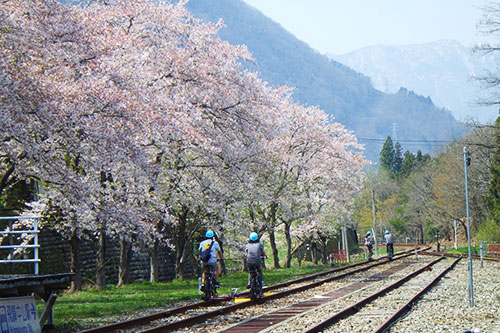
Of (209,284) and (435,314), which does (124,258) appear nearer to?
(209,284)

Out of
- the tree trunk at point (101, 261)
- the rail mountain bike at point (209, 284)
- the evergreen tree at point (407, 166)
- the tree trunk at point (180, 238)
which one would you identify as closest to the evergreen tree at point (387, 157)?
the evergreen tree at point (407, 166)

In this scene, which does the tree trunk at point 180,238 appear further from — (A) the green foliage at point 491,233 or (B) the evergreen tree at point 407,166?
(B) the evergreen tree at point 407,166

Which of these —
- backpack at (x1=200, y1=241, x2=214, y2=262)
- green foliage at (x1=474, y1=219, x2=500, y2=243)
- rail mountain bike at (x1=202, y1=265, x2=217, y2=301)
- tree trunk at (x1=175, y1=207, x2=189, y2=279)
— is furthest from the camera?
green foliage at (x1=474, y1=219, x2=500, y2=243)

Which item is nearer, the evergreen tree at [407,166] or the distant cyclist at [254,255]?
the distant cyclist at [254,255]

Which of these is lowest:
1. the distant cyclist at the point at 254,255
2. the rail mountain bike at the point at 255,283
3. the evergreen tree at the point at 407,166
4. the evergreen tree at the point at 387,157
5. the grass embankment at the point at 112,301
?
the grass embankment at the point at 112,301

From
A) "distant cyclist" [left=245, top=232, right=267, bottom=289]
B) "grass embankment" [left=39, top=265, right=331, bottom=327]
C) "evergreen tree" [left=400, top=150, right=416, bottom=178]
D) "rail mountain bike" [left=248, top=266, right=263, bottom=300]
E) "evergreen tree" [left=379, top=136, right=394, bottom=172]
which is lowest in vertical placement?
"grass embankment" [left=39, top=265, right=331, bottom=327]

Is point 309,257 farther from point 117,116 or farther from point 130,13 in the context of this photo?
point 117,116

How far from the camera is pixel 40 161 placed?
50.3 feet

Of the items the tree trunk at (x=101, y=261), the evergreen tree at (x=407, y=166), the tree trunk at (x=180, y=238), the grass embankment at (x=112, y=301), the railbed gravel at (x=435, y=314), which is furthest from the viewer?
the evergreen tree at (x=407, y=166)

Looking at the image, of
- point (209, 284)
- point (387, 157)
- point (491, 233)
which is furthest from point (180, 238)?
point (387, 157)

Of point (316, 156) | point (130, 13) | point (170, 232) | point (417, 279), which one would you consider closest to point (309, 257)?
point (316, 156)

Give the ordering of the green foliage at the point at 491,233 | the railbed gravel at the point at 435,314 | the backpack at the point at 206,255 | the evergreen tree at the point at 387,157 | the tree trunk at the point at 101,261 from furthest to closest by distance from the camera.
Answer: the evergreen tree at the point at 387,157 → the green foliage at the point at 491,233 → the tree trunk at the point at 101,261 → the backpack at the point at 206,255 → the railbed gravel at the point at 435,314

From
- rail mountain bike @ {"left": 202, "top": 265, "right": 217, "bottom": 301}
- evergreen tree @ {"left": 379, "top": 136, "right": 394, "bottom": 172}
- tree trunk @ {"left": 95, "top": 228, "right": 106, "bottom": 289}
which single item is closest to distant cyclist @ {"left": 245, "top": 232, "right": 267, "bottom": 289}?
rail mountain bike @ {"left": 202, "top": 265, "right": 217, "bottom": 301}

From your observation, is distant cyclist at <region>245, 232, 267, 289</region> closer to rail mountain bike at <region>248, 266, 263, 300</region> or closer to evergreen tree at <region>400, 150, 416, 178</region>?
rail mountain bike at <region>248, 266, 263, 300</region>
